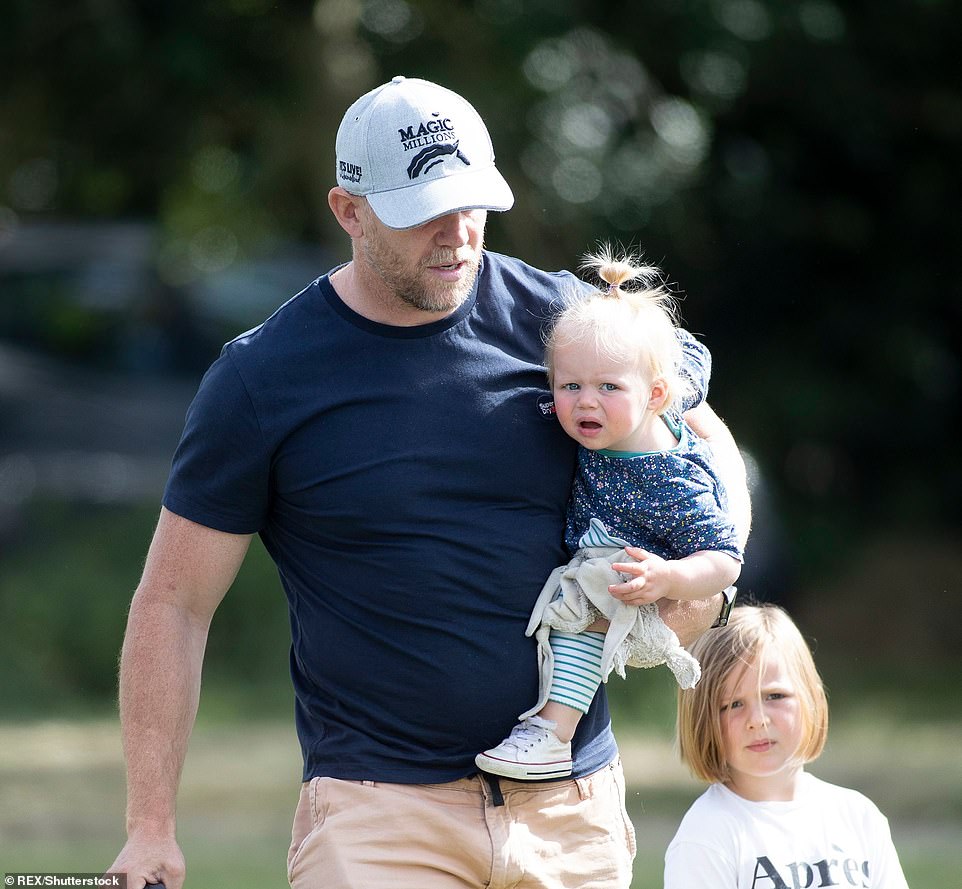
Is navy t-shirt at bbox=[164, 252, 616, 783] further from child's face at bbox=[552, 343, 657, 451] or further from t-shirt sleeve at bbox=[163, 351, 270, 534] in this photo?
child's face at bbox=[552, 343, 657, 451]

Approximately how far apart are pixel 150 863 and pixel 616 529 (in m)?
1.07

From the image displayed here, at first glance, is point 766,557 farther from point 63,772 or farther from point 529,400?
point 529,400

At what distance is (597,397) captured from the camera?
3109mm

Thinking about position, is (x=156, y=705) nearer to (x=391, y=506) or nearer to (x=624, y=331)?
(x=391, y=506)

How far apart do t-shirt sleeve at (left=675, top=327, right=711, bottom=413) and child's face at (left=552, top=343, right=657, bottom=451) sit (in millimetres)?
211

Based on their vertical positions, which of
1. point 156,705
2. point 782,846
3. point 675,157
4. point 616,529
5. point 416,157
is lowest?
point 782,846

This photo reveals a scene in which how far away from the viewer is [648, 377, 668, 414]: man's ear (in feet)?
10.5

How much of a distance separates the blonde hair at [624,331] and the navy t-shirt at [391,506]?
16cm

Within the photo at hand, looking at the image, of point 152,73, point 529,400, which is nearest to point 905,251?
point 152,73

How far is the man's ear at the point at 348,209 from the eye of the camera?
10.6 feet

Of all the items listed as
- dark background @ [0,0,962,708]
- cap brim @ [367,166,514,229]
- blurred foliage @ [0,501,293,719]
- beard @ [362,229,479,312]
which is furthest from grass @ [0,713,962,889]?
cap brim @ [367,166,514,229]

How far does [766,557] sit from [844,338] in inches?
114

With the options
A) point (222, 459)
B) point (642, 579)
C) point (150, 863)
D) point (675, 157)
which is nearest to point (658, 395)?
point (642, 579)

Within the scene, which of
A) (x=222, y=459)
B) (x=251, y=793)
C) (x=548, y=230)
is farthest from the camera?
(x=548, y=230)
